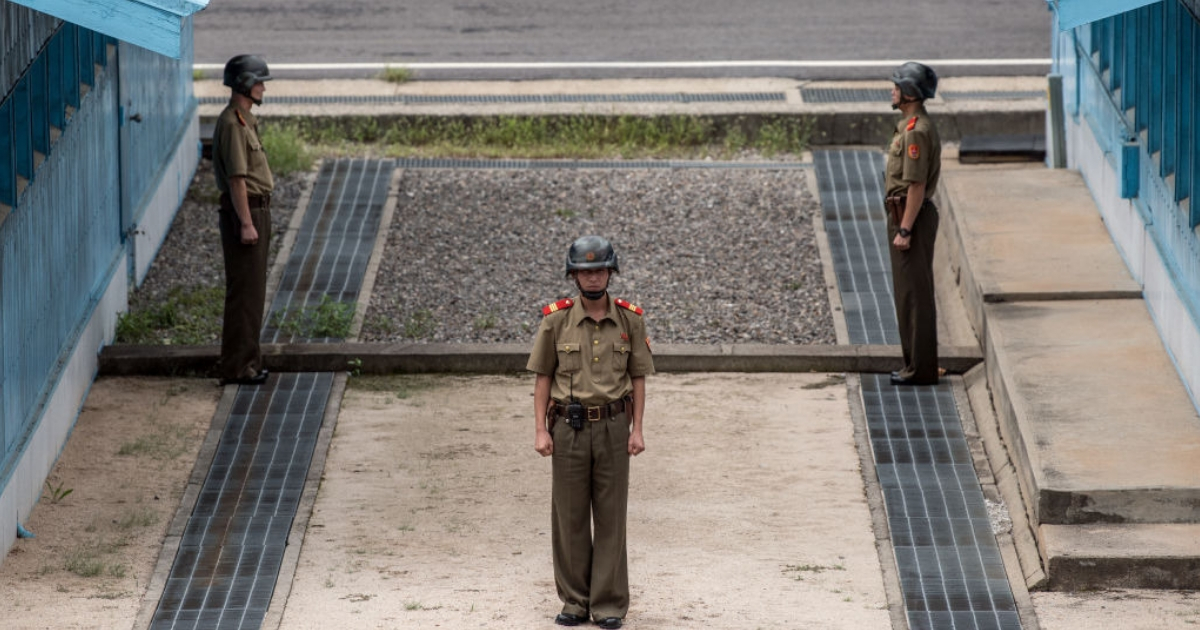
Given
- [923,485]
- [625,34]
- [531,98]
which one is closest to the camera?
[923,485]

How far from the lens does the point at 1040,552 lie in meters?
9.08

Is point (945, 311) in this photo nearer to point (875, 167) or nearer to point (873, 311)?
point (873, 311)

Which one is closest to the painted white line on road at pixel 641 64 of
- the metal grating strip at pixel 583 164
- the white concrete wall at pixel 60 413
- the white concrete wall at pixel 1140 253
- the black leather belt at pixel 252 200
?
the metal grating strip at pixel 583 164

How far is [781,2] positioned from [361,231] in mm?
8693

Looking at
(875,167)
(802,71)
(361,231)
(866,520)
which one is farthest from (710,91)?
(866,520)

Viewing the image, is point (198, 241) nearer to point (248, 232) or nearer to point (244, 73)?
point (248, 232)

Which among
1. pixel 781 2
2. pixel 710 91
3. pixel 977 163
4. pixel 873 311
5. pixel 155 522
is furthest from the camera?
pixel 781 2

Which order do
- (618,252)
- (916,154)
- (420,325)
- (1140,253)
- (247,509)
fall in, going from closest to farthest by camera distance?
(247,509), (916,154), (1140,253), (420,325), (618,252)

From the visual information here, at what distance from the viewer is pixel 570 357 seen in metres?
8.37

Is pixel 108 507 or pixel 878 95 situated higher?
pixel 878 95

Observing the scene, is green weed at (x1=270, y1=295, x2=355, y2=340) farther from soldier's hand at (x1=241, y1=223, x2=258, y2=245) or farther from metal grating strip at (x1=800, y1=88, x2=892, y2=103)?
metal grating strip at (x1=800, y1=88, x2=892, y2=103)

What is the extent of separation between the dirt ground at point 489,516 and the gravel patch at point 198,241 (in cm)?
192

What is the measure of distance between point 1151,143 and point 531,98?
24.5ft

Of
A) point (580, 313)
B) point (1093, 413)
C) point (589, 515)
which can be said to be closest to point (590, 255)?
point (580, 313)
